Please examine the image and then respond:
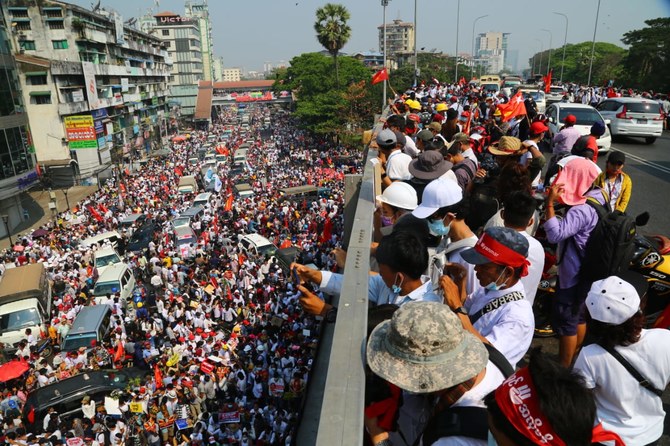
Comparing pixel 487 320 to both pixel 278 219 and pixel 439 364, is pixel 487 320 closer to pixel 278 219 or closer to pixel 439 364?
pixel 439 364

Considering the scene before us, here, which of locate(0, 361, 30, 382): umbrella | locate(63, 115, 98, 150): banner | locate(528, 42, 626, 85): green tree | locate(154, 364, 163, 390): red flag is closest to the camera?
locate(154, 364, 163, 390): red flag

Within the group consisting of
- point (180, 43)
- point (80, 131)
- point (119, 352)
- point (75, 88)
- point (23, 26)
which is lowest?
point (119, 352)

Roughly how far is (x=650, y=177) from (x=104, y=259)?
58.7ft

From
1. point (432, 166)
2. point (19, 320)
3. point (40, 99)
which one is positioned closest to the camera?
point (432, 166)

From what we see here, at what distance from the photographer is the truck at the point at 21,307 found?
43.4ft

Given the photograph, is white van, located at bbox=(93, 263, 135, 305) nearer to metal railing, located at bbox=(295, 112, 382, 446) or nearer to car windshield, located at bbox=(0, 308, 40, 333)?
car windshield, located at bbox=(0, 308, 40, 333)

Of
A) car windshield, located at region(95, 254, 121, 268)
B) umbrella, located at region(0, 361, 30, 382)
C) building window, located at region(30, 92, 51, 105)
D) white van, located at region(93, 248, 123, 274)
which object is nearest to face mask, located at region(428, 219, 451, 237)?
umbrella, located at region(0, 361, 30, 382)

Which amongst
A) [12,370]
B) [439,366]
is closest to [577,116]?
[439,366]

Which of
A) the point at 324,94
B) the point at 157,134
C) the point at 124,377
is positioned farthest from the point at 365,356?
the point at 157,134

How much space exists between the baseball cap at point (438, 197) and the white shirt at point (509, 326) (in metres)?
0.82

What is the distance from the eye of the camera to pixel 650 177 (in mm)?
9555

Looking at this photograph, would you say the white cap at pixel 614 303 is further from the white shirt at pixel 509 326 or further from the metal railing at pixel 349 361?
the metal railing at pixel 349 361

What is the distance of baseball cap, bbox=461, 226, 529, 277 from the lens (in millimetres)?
2447

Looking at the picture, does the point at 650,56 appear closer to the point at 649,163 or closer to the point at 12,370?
the point at 649,163
